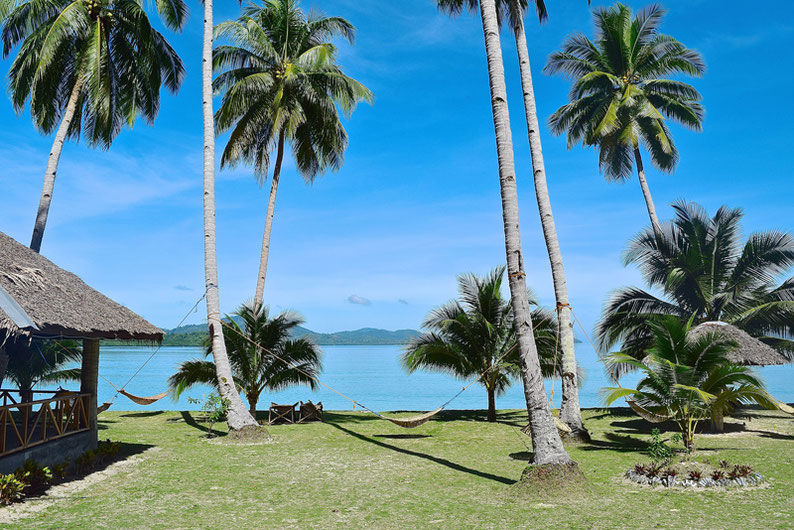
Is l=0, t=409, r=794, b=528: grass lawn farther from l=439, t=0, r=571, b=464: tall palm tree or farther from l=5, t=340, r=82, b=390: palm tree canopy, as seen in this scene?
l=5, t=340, r=82, b=390: palm tree canopy

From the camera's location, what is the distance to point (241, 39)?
1697cm

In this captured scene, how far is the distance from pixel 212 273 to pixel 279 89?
674 centimetres

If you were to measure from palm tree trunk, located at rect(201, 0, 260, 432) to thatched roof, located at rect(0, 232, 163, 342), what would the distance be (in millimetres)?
1963

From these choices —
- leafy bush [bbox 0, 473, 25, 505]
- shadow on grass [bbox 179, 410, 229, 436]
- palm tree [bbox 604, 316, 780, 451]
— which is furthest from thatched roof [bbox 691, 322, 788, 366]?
leafy bush [bbox 0, 473, 25, 505]

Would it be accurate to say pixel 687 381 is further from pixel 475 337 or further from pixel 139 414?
pixel 139 414

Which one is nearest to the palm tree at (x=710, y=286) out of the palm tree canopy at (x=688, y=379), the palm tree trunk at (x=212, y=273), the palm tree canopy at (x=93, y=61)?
the palm tree canopy at (x=688, y=379)

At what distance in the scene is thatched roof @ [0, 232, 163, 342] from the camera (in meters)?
6.97

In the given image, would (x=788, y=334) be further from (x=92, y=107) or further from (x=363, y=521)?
(x=92, y=107)

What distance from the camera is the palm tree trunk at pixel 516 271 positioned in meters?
7.40

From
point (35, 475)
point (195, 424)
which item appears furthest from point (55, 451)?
point (195, 424)

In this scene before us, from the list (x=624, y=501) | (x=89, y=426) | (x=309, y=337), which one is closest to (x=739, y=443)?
(x=624, y=501)

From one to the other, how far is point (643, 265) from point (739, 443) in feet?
24.6

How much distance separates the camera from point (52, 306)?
26.3 ft

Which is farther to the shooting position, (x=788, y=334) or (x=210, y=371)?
(x=788, y=334)
